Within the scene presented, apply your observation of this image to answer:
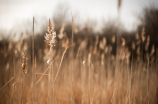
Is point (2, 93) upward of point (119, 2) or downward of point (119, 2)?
downward

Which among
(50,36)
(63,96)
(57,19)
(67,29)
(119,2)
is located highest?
(57,19)

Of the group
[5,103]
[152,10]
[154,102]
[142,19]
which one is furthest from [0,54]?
[152,10]

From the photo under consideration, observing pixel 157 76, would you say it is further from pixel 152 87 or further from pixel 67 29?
pixel 67 29

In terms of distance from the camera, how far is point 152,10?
466 centimetres

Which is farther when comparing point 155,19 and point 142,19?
point 155,19

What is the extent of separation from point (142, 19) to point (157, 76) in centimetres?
372

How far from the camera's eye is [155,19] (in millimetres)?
4914

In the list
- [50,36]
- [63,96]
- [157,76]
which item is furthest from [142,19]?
[50,36]

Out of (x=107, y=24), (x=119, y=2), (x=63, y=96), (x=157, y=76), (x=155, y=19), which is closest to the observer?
(x=119, y=2)

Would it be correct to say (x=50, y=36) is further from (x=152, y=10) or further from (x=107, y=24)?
(x=107, y=24)

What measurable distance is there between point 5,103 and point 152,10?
19.3 feet

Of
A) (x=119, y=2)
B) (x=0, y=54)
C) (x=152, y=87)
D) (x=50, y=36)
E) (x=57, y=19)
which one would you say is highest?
(x=57, y=19)

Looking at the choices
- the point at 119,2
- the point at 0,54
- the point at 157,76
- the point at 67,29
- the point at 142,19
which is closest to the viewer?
the point at 119,2

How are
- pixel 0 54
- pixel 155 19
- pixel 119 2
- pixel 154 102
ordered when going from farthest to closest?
pixel 155 19, pixel 0 54, pixel 154 102, pixel 119 2
